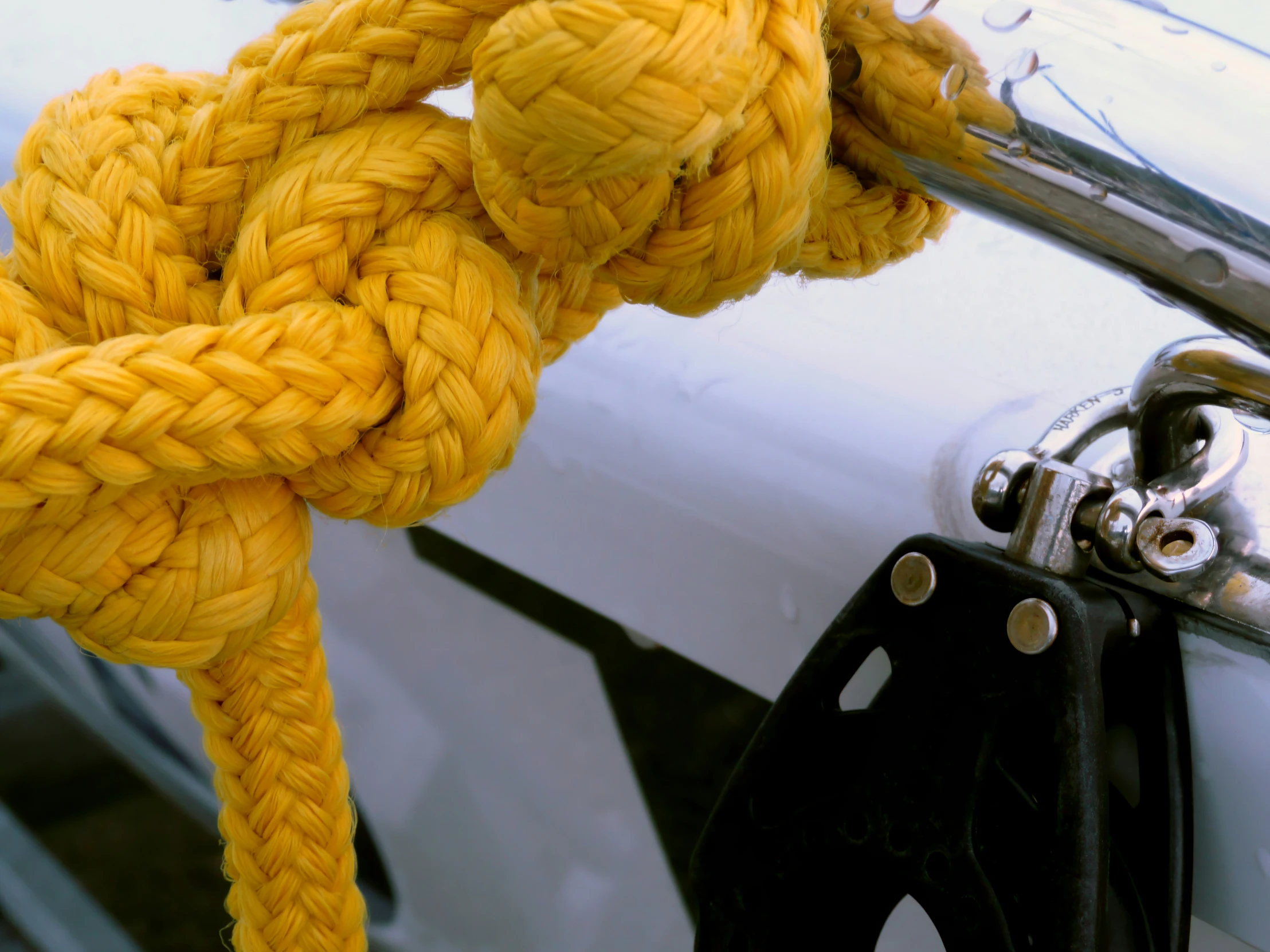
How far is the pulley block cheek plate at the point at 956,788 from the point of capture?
1.38 feet

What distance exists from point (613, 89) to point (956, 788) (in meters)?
0.30

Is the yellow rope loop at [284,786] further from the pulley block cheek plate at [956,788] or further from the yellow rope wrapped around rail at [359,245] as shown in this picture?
the pulley block cheek plate at [956,788]

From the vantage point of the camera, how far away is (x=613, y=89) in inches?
13.3

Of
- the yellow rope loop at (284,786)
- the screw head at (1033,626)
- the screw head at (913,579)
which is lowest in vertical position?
the yellow rope loop at (284,786)

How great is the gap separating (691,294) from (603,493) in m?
0.23

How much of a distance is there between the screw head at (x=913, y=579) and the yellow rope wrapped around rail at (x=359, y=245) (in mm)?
134

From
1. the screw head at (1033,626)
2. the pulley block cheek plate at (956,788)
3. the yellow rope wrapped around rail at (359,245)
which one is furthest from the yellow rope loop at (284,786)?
the screw head at (1033,626)

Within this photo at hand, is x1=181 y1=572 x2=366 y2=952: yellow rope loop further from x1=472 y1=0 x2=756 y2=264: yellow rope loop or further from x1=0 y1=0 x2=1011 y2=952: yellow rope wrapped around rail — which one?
x1=472 y1=0 x2=756 y2=264: yellow rope loop

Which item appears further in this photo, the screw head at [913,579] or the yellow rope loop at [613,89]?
the screw head at [913,579]

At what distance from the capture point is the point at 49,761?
149cm

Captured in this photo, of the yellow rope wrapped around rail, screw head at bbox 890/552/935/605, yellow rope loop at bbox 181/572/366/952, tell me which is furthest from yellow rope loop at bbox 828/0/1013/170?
yellow rope loop at bbox 181/572/366/952

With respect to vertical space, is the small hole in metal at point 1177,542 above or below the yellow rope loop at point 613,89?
below

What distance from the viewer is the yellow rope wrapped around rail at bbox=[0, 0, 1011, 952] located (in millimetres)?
362

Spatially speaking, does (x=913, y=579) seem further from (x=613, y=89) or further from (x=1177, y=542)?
(x=613, y=89)
